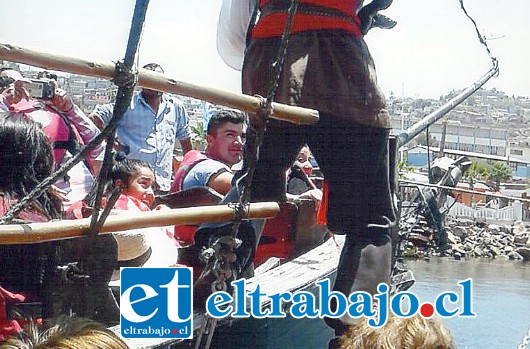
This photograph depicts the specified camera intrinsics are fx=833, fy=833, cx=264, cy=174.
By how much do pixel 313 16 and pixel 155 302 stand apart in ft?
1.78

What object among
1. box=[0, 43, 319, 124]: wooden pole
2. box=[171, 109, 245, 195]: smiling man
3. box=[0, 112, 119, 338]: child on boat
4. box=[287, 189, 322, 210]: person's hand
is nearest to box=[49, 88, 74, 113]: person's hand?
box=[171, 109, 245, 195]: smiling man

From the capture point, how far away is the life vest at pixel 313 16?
1407mm

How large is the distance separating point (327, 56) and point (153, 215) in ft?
1.47

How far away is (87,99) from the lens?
2047 millimetres

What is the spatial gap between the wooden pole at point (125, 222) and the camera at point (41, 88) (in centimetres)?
98

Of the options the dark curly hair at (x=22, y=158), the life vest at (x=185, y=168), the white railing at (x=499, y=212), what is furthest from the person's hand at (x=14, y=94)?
the white railing at (x=499, y=212)

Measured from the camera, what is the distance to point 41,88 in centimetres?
209

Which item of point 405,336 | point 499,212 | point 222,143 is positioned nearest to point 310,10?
point 405,336

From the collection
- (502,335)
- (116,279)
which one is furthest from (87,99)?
(502,335)

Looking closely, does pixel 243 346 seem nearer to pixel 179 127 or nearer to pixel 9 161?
pixel 9 161

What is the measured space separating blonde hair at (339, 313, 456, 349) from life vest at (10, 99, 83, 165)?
120 cm

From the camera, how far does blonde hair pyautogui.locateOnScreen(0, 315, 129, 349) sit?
0.88 metres

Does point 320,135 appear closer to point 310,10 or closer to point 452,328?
point 310,10

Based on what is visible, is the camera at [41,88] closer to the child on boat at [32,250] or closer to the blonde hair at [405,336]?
the child on boat at [32,250]
